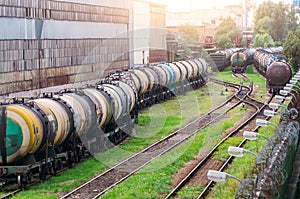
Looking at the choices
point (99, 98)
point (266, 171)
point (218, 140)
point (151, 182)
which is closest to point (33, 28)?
point (99, 98)

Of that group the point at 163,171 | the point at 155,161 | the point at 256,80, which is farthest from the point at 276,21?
the point at 163,171

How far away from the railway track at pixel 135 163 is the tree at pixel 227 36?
6938 centimetres

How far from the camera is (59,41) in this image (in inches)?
1473

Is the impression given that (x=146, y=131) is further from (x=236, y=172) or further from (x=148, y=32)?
(x=148, y=32)

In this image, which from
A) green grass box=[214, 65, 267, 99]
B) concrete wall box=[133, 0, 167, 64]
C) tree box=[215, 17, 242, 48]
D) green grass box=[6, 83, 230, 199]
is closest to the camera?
green grass box=[6, 83, 230, 199]

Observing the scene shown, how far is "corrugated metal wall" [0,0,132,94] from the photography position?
3123 centimetres

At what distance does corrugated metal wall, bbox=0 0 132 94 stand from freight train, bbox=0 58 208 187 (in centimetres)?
551

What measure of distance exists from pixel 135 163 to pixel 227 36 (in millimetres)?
86333

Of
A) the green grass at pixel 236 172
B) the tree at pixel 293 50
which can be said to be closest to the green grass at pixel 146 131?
the green grass at pixel 236 172

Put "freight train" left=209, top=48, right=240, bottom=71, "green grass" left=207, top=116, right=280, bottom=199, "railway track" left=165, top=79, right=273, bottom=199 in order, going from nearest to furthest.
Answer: "green grass" left=207, top=116, right=280, bottom=199
"railway track" left=165, top=79, right=273, bottom=199
"freight train" left=209, top=48, right=240, bottom=71

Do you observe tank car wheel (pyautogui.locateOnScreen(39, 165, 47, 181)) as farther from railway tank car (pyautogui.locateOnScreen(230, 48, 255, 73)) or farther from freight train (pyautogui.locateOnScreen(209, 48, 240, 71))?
freight train (pyautogui.locateOnScreen(209, 48, 240, 71))

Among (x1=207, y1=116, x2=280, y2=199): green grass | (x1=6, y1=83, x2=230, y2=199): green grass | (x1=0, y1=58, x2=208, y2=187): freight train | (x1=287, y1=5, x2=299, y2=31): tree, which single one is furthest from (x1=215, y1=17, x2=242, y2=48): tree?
(x1=207, y1=116, x2=280, y2=199): green grass

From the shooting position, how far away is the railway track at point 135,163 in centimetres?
1842

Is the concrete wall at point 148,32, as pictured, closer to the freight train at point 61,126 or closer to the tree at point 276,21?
the freight train at point 61,126
